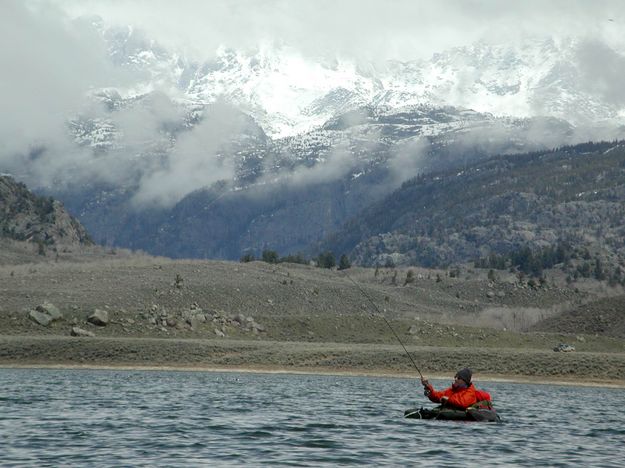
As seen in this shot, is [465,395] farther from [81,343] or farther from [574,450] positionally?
[81,343]

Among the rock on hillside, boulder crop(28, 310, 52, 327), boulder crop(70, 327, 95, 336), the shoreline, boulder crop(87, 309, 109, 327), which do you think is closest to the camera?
the shoreline

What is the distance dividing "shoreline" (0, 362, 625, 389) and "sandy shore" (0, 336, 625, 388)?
0.27ft

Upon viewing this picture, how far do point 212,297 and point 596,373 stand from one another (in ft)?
198

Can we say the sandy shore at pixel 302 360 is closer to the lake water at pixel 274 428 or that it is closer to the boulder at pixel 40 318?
the boulder at pixel 40 318

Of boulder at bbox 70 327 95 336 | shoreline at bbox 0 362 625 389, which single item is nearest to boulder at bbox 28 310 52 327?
boulder at bbox 70 327 95 336

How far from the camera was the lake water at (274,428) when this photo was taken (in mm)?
41781

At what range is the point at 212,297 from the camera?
148500 mm

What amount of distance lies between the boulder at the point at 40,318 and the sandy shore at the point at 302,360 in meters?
7.70

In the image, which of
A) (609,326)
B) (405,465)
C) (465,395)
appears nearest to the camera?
(405,465)

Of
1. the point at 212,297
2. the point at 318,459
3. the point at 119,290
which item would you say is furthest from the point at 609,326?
the point at 318,459

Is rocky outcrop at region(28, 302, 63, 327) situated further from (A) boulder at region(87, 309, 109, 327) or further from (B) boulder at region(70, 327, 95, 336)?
(B) boulder at region(70, 327, 95, 336)

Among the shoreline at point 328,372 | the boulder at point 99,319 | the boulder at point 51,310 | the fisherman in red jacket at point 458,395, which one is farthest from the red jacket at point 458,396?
the boulder at point 51,310

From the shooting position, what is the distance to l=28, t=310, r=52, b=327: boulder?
11535 centimetres

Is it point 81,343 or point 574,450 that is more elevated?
point 81,343
